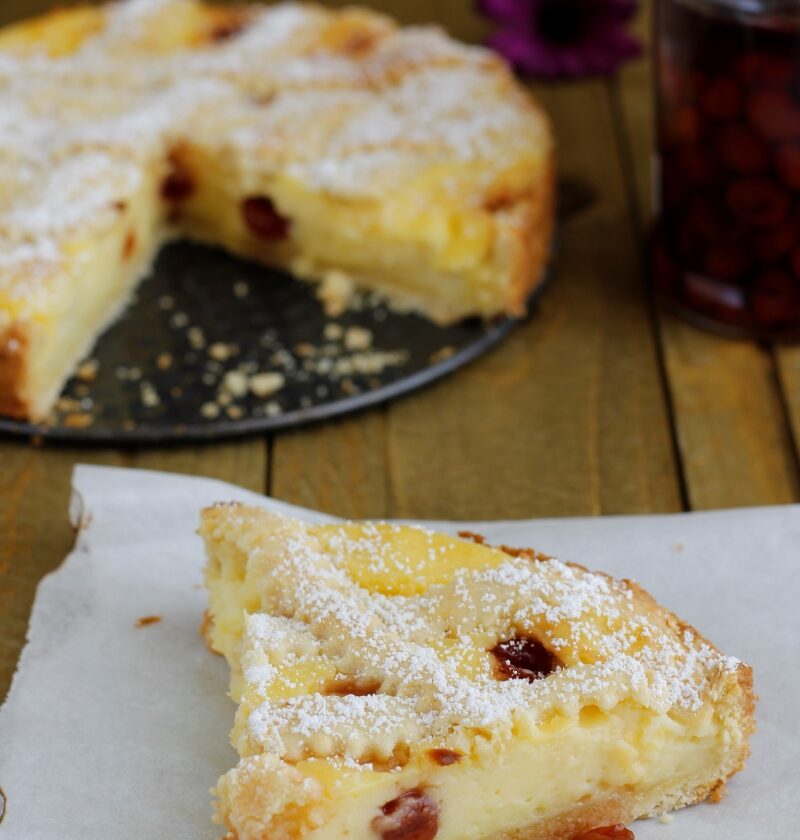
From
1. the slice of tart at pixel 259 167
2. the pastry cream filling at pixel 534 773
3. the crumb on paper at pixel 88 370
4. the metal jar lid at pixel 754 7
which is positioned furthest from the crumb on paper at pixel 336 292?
the pastry cream filling at pixel 534 773

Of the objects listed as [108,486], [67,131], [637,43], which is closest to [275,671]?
[108,486]

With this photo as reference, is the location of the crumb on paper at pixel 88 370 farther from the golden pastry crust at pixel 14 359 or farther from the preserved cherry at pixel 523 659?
the preserved cherry at pixel 523 659

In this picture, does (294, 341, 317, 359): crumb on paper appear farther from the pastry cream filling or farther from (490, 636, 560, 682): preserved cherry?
the pastry cream filling

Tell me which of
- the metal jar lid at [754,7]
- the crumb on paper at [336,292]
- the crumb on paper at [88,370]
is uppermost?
the metal jar lid at [754,7]

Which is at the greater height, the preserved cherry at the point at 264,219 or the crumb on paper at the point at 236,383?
the preserved cherry at the point at 264,219

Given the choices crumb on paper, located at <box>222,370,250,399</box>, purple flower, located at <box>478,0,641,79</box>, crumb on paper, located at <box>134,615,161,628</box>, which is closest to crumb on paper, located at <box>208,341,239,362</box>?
crumb on paper, located at <box>222,370,250,399</box>

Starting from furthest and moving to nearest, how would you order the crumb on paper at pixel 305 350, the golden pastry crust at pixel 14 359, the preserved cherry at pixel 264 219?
the preserved cherry at pixel 264 219, the crumb on paper at pixel 305 350, the golden pastry crust at pixel 14 359

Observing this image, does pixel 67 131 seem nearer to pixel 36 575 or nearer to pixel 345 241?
pixel 345 241

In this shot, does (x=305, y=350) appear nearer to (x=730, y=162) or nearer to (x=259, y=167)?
(x=259, y=167)

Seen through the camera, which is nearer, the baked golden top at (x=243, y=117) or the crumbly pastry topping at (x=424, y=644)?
the crumbly pastry topping at (x=424, y=644)
